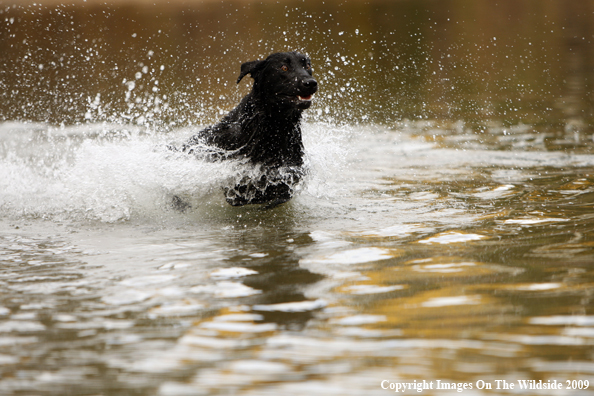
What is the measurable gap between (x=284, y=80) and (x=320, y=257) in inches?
89.9

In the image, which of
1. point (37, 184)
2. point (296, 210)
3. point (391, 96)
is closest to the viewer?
point (296, 210)

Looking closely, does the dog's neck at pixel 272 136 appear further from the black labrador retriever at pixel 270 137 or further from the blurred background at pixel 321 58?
the blurred background at pixel 321 58

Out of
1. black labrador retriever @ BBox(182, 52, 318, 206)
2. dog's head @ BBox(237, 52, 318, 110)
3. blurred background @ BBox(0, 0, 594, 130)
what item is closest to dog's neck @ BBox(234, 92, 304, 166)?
black labrador retriever @ BBox(182, 52, 318, 206)

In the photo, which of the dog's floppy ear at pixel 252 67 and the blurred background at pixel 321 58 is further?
the blurred background at pixel 321 58

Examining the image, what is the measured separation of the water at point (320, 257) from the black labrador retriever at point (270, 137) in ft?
0.53

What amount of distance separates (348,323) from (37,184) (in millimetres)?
5022

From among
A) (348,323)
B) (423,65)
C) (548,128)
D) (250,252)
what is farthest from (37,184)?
(423,65)

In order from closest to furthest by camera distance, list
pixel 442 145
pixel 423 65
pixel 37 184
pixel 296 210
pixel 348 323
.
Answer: pixel 348 323 < pixel 296 210 < pixel 37 184 < pixel 442 145 < pixel 423 65

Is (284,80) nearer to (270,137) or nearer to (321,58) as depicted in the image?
(270,137)

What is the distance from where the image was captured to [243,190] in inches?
250

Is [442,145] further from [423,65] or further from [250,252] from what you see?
[423,65]

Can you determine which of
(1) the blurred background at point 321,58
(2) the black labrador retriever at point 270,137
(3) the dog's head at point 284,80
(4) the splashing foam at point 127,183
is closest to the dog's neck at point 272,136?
(2) the black labrador retriever at point 270,137

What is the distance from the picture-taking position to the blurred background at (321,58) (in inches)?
508

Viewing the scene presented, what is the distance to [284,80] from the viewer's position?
616 centimetres
